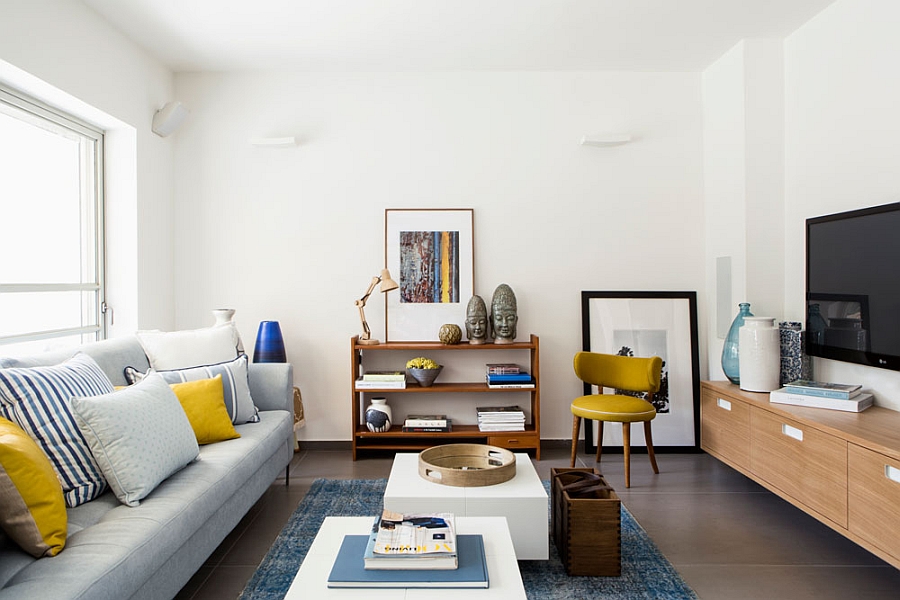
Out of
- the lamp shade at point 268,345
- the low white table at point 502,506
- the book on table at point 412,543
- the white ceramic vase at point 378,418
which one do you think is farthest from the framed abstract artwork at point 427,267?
the book on table at point 412,543

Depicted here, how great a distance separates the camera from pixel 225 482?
236 cm

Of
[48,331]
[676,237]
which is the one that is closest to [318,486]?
[48,331]

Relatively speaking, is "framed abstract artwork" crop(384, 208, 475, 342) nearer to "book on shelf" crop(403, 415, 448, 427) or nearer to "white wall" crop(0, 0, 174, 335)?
"book on shelf" crop(403, 415, 448, 427)

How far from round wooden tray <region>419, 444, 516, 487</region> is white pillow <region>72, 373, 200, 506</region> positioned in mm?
1014

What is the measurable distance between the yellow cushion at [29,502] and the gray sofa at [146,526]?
5cm

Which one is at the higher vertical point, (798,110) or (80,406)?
(798,110)

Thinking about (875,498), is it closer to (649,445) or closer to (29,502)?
(649,445)

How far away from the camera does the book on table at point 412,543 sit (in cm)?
170

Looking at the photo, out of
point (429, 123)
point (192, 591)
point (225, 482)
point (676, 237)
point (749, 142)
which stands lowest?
point (192, 591)

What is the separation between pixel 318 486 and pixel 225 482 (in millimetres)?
1208

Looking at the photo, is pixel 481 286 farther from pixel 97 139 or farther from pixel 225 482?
pixel 97 139

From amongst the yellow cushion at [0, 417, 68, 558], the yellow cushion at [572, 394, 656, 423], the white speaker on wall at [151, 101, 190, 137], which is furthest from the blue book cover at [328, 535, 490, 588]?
the white speaker on wall at [151, 101, 190, 137]

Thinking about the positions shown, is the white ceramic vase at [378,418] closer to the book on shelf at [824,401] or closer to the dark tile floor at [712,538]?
the dark tile floor at [712,538]

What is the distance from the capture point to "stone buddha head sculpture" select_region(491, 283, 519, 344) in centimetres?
409
